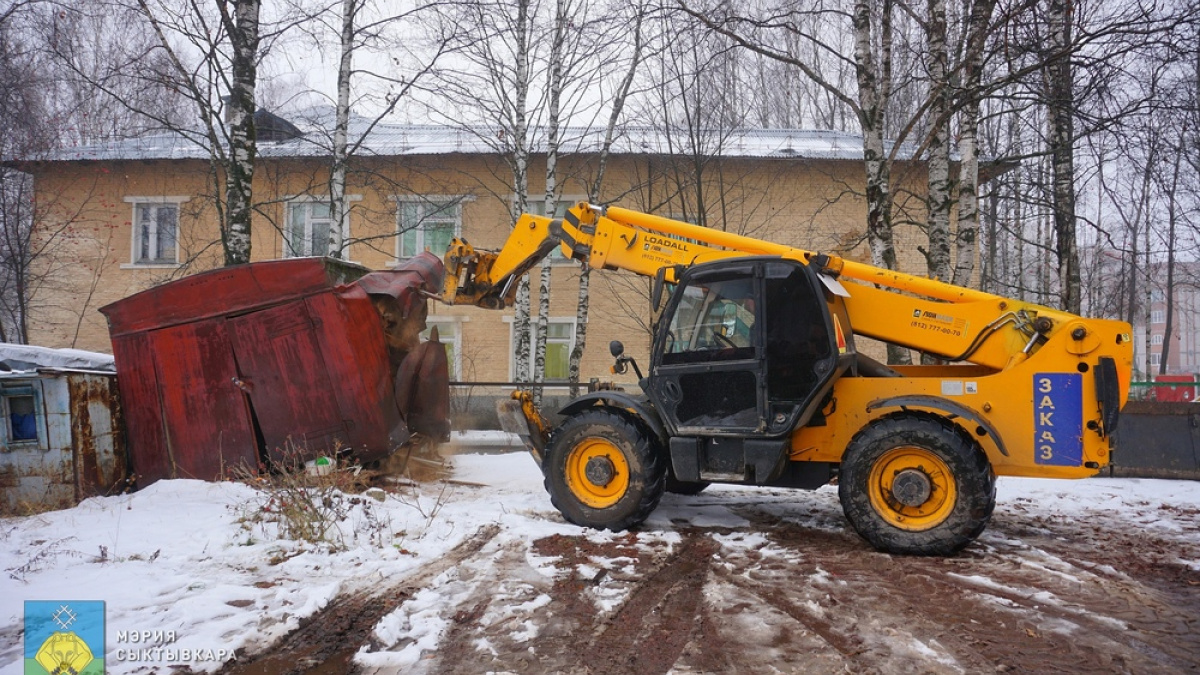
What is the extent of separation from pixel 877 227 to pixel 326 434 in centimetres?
695

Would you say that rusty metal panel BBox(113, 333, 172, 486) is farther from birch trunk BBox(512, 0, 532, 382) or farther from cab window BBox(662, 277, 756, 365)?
birch trunk BBox(512, 0, 532, 382)

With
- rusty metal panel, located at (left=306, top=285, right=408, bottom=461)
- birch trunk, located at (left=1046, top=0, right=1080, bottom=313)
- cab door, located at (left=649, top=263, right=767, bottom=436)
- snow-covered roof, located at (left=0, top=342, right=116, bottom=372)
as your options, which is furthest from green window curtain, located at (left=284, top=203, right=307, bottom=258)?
birch trunk, located at (left=1046, top=0, right=1080, bottom=313)

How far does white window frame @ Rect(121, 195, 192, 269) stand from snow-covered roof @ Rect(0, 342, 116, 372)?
10975 mm

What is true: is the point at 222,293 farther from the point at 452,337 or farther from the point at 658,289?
the point at 452,337

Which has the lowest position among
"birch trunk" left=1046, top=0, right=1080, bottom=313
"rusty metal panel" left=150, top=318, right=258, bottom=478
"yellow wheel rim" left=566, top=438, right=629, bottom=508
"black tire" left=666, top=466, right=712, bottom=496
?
"black tire" left=666, top=466, right=712, bottom=496

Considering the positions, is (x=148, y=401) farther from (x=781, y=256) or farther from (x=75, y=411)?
(x=781, y=256)

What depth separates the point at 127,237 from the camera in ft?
60.1

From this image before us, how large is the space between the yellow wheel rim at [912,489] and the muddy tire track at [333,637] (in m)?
3.28

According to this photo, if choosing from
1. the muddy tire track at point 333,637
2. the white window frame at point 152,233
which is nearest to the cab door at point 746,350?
the muddy tire track at point 333,637

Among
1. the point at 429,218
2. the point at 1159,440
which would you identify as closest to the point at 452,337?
the point at 429,218

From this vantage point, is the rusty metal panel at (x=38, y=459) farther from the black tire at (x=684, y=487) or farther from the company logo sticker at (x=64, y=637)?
the black tire at (x=684, y=487)

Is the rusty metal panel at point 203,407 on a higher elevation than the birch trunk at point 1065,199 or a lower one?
lower

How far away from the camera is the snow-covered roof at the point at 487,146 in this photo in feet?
53.4

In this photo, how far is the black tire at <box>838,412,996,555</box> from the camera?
5273 millimetres
